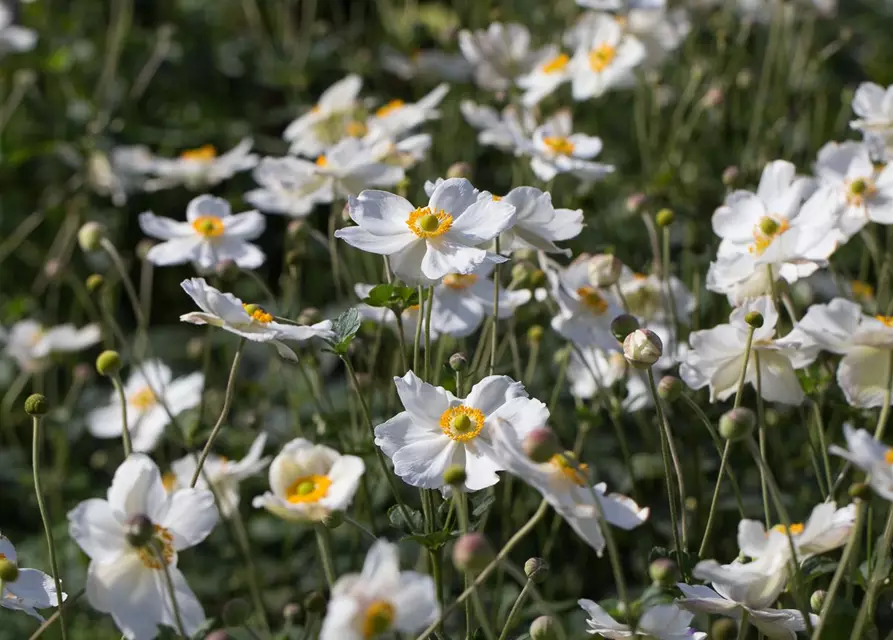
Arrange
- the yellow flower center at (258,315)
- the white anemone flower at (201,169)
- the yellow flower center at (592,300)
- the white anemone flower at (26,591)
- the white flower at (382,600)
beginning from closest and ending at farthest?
1. the white flower at (382,600)
2. the white anemone flower at (26,591)
3. the yellow flower center at (258,315)
4. the yellow flower center at (592,300)
5. the white anemone flower at (201,169)

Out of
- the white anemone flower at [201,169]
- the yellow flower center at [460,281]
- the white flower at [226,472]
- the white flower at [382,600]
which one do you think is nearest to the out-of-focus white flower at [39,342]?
the white anemone flower at [201,169]

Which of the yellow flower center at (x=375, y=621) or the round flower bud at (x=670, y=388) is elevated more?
the yellow flower center at (x=375, y=621)

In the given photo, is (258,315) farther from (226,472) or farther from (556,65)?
(556,65)

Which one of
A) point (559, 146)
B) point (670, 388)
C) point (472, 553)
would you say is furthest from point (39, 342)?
point (472, 553)

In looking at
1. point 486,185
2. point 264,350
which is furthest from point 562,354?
point 486,185

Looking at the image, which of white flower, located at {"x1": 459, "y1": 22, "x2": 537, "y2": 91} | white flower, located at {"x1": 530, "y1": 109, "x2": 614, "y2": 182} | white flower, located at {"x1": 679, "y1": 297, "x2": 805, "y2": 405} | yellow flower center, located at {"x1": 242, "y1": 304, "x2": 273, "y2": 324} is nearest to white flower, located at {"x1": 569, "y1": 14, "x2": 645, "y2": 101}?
white flower, located at {"x1": 459, "y1": 22, "x2": 537, "y2": 91}

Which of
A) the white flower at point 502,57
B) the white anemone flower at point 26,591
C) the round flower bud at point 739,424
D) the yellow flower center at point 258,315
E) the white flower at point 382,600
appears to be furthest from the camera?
the white flower at point 502,57

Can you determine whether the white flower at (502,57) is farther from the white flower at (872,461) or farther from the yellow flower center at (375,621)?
the yellow flower center at (375,621)

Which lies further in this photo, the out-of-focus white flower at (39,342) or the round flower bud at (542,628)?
the out-of-focus white flower at (39,342)
